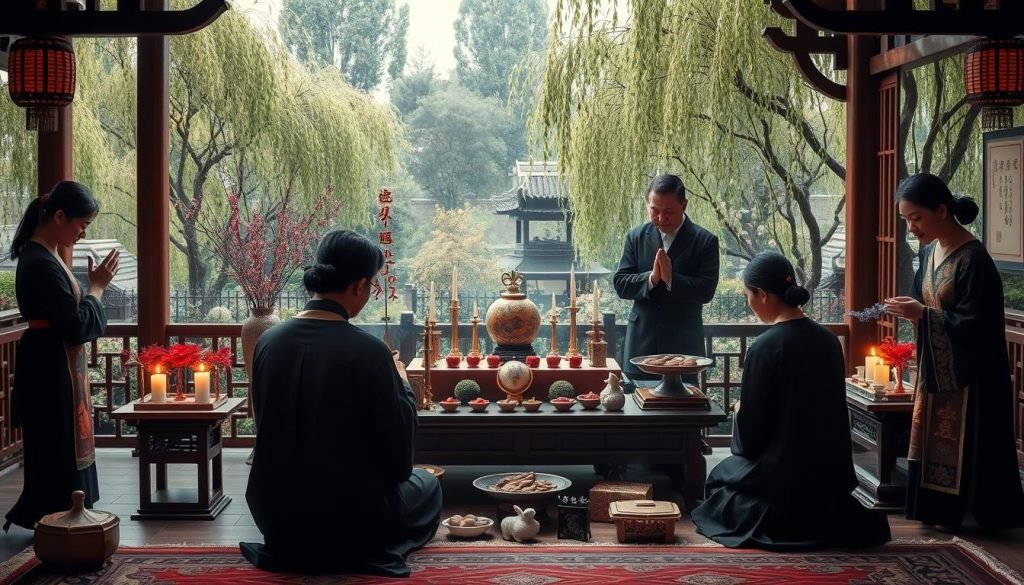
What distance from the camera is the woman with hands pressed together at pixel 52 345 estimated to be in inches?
151

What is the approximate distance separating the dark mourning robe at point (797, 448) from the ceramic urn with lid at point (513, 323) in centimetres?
132

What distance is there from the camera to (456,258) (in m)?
21.0

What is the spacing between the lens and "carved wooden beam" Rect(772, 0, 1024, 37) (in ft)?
13.4

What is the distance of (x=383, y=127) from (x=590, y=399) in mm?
9133

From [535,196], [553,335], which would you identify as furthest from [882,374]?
[535,196]

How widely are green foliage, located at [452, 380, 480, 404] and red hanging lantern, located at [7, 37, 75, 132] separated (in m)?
1.85

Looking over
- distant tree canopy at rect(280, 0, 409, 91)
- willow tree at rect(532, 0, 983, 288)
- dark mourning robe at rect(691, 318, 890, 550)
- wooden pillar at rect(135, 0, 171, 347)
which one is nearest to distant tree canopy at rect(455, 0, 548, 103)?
distant tree canopy at rect(280, 0, 409, 91)

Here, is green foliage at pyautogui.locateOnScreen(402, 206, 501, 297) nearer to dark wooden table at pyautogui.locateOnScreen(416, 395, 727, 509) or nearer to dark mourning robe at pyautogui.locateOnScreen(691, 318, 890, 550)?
dark wooden table at pyautogui.locateOnScreen(416, 395, 727, 509)

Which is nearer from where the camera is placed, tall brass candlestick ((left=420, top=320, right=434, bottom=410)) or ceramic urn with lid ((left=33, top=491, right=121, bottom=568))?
ceramic urn with lid ((left=33, top=491, right=121, bottom=568))

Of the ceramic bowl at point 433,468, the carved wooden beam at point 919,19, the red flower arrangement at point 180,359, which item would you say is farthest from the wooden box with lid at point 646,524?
the carved wooden beam at point 919,19

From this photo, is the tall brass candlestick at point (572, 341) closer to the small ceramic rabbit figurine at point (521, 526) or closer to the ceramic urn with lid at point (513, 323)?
the ceramic urn with lid at point (513, 323)

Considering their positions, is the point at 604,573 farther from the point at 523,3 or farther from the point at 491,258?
the point at 523,3

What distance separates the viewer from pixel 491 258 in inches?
826

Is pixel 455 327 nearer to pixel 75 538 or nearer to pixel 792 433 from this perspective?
pixel 792 433
